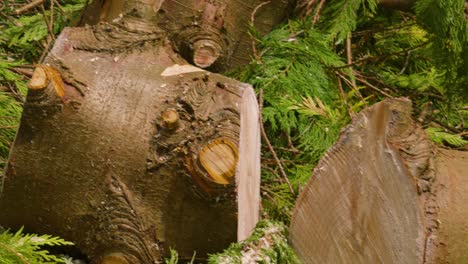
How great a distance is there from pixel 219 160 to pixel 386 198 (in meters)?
0.38

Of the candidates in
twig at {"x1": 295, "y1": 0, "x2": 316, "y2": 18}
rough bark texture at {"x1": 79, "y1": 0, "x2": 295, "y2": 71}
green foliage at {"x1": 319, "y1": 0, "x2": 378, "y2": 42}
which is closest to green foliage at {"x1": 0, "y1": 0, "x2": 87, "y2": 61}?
rough bark texture at {"x1": 79, "y1": 0, "x2": 295, "y2": 71}

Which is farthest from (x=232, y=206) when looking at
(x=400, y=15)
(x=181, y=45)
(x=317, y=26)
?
(x=400, y=15)

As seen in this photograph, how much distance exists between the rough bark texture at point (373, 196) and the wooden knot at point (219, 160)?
197 millimetres

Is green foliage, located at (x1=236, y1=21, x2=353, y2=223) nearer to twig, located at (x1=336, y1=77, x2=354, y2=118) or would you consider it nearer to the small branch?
twig, located at (x1=336, y1=77, x2=354, y2=118)

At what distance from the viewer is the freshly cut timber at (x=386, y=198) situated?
1.69 meters

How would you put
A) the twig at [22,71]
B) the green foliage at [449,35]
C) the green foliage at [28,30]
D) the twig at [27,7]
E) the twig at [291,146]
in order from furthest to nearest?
1. the twig at [27,7]
2. the green foliage at [28,30]
3. the twig at [291,146]
4. the twig at [22,71]
5. the green foliage at [449,35]

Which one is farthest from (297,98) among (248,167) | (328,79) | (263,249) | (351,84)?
(263,249)

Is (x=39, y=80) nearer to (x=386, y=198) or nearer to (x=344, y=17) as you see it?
(x=386, y=198)

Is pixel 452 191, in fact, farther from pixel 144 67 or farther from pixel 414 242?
pixel 144 67

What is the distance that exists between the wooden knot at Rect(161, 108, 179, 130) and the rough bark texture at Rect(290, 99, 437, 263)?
343 mm

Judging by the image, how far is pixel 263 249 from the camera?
6.11ft

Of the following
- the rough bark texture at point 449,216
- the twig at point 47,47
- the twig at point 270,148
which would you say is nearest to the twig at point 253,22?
the twig at point 270,148

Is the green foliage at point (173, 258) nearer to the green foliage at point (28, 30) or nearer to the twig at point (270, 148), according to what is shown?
the twig at point (270, 148)

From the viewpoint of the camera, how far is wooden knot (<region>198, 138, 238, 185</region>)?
1796 millimetres
